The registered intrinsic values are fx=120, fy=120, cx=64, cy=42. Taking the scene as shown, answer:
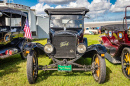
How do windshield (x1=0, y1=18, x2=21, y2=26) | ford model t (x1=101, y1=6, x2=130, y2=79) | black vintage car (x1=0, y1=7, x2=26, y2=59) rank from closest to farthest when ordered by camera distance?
1. ford model t (x1=101, y1=6, x2=130, y2=79)
2. black vintage car (x1=0, y1=7, x2=26, y2=59)
3. windshield (x1=0, y1=18, x2=21, y2=26)

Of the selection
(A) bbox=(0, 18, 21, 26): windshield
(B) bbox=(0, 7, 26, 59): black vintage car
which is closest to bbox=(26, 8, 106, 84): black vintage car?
(B) bbox=(0, 7, 26, 59): black vintage car

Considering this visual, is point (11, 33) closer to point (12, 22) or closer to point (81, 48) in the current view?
point (12, 22)

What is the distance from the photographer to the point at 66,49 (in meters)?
3.63

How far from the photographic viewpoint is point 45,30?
767 inches

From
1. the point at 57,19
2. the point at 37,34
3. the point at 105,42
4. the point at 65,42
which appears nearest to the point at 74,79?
the point at 65,42

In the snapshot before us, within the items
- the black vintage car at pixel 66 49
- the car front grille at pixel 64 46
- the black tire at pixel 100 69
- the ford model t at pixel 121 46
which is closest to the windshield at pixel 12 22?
the black vintage car at pixel 66 49

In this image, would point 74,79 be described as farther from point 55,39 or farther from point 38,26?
point 38,26

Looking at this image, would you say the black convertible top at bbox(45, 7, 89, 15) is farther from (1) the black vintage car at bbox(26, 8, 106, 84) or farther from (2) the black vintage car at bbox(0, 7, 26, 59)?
(2) the black vintage car at bbox(0, 7, 26, 59)

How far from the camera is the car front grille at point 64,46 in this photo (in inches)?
143

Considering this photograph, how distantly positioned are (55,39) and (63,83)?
1.30m

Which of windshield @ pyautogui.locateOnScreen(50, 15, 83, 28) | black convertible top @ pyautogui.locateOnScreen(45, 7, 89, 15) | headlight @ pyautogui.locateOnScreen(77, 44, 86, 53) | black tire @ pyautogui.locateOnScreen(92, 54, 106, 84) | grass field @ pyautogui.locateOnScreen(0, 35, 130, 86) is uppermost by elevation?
black convertible top @ pyautogui.locateOnScreen(45, 7, 89, 15)

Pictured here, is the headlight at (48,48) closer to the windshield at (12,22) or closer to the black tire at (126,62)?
the black tire at (126,62)

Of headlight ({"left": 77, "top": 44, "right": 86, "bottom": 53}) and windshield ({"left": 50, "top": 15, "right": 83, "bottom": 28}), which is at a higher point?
windshield ({"left": 50, "top": 15, "right": 83, "bottom": 28})

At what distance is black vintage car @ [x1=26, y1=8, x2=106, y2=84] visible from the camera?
10.8 feet
